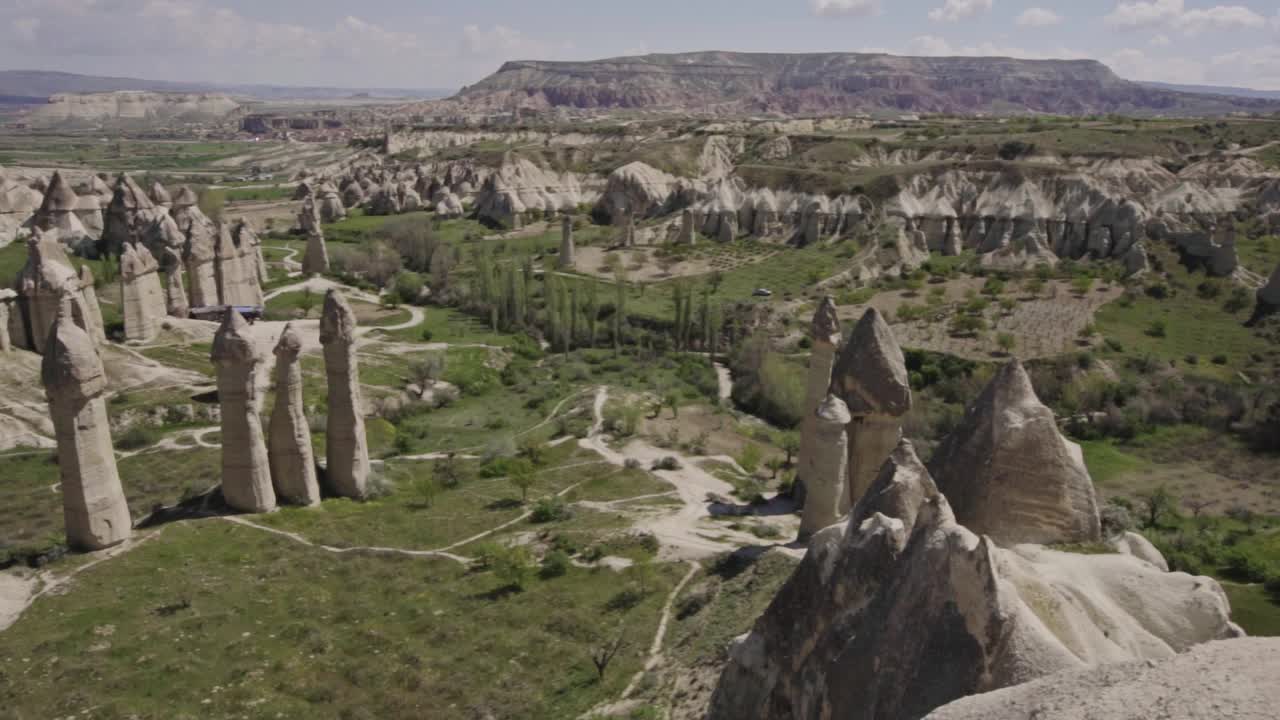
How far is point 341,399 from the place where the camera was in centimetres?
2812

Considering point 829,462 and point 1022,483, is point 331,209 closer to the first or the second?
point 829,462

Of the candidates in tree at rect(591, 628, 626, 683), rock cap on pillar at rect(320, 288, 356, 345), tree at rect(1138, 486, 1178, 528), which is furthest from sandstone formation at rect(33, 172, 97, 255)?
tree at rect(1138, 486, 1178, 528)

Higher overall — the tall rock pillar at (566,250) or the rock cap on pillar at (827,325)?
the rock cap on pillar at (827,325)

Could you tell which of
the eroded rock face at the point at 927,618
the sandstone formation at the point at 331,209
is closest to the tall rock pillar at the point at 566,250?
the sandstone formation at the point at 331,209

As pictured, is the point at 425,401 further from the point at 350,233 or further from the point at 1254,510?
the point at 350,233

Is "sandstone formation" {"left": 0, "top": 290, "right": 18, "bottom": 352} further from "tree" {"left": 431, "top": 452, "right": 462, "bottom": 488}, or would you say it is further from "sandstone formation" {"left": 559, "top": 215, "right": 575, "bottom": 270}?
"sandstone formation" {"left": 559, "top": 215, "right": 575, "bottom": 270}

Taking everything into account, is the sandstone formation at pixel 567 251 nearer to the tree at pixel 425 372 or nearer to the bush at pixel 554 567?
the tree at pixel 425 372

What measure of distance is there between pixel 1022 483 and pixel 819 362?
1537cm

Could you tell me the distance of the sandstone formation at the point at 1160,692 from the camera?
5.43 metres

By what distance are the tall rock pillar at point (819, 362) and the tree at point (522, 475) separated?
10175mm

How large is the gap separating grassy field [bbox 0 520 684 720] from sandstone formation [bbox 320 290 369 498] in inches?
174

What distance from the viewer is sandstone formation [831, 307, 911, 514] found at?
23.6m

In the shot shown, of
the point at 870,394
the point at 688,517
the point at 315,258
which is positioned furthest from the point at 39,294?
the point at 870,394

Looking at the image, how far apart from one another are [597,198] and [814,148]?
34.1 meters
